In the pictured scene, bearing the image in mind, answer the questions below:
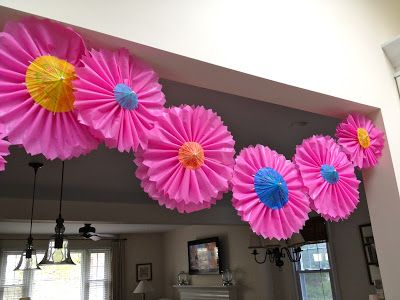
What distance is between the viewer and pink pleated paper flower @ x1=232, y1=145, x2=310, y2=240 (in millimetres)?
1096

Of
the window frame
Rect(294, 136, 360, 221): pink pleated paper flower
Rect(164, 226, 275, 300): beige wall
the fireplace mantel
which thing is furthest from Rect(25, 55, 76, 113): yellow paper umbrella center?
the fireplace mantel

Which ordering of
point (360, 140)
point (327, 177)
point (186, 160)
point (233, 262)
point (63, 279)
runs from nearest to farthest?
point (186, 160) → point (327, 177) → point (360, 140) → point (233, 262) → point (63, 279)

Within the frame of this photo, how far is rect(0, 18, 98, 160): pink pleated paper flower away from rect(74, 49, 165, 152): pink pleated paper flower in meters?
0.04

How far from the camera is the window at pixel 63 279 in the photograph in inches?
285

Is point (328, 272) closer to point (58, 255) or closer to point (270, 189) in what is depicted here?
point (58, 255)

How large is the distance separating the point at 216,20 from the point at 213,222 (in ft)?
13.3

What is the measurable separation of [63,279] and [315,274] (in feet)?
17.5

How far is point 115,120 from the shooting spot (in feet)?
2.91

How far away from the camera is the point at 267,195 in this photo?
3.72ft

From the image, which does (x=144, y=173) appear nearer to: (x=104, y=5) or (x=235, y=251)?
(x=104, y=5)

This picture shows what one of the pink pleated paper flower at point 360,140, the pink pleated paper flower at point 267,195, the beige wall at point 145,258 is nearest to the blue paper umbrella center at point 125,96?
the pink pleated paper flower at point 267,195

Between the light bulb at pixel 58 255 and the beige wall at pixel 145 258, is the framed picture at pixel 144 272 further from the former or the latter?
the light bulb at pixel 58 255

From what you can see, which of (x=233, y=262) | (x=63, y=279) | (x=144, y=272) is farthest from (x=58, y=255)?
(x=144, y=272)

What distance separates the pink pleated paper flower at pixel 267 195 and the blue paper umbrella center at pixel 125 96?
15.2 inches
